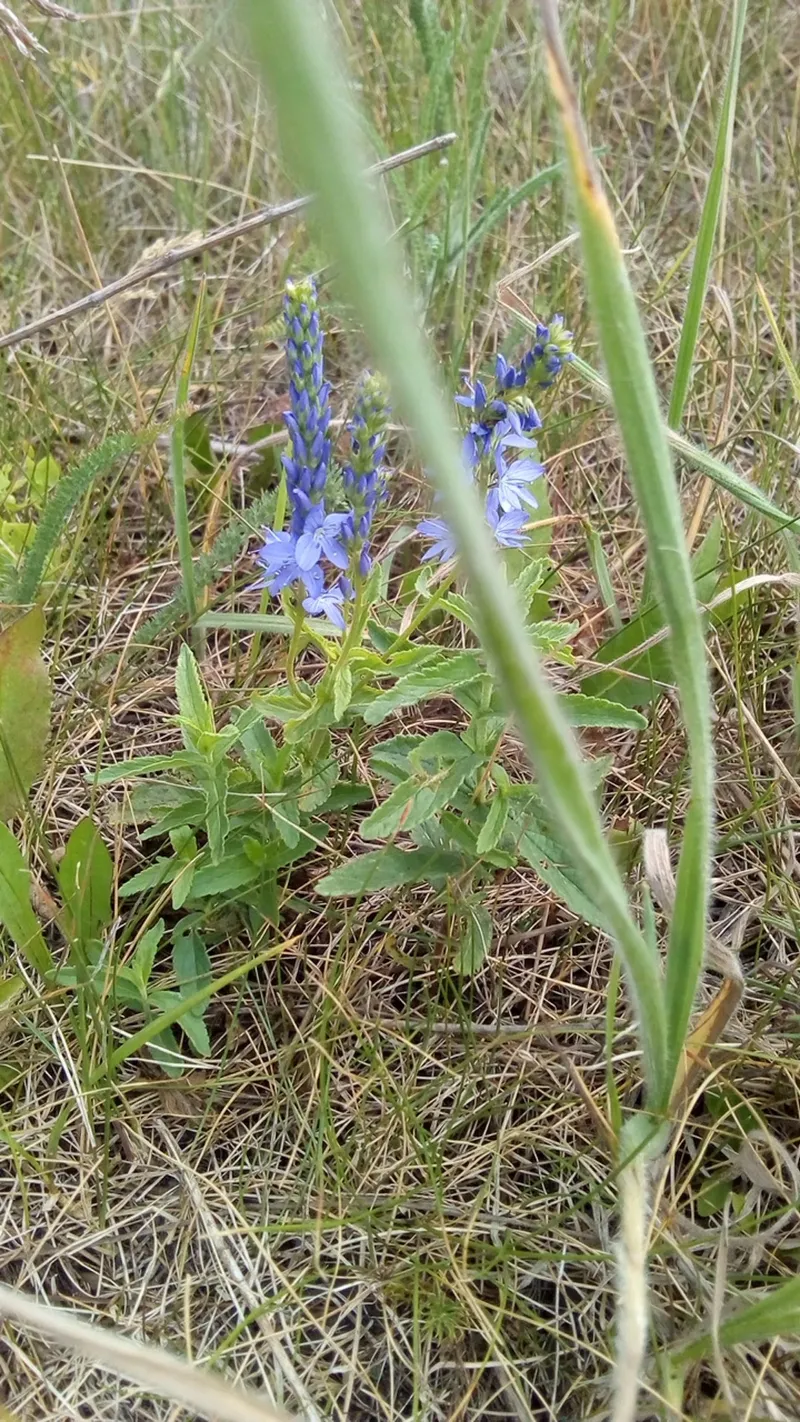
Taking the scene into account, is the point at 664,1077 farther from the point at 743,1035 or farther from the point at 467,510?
the point at 467,510

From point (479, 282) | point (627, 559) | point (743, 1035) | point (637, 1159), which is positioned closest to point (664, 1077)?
point (637, 1159)

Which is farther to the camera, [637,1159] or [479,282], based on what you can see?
[479,282]

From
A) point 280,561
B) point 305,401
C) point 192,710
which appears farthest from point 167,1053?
point 305,401

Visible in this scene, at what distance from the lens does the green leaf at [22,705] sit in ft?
5.08

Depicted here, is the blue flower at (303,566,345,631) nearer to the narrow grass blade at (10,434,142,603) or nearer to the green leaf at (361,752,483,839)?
the green leaf at (361,752,483,839)

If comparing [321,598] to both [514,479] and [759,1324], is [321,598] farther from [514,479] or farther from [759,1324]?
[759,1324]

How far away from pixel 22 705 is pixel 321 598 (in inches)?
22.0

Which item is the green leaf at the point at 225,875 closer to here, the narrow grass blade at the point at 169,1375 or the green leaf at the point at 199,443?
the narrow grass blade at the point at 169,1375

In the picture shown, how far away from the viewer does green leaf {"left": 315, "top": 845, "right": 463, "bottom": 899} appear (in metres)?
1.35

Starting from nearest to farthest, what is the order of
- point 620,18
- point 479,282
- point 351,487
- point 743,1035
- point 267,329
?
1. point 351,487
2. point 743,1035
3. point 267,329
4. point 479,282
5. point 620,18

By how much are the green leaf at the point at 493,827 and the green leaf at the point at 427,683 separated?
0.57ft

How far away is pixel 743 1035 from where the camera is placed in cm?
140

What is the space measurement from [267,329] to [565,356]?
0.55 m

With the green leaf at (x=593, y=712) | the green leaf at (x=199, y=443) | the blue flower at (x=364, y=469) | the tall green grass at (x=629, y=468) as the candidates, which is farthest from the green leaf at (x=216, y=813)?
the green leaf at (x=199, y=443)
